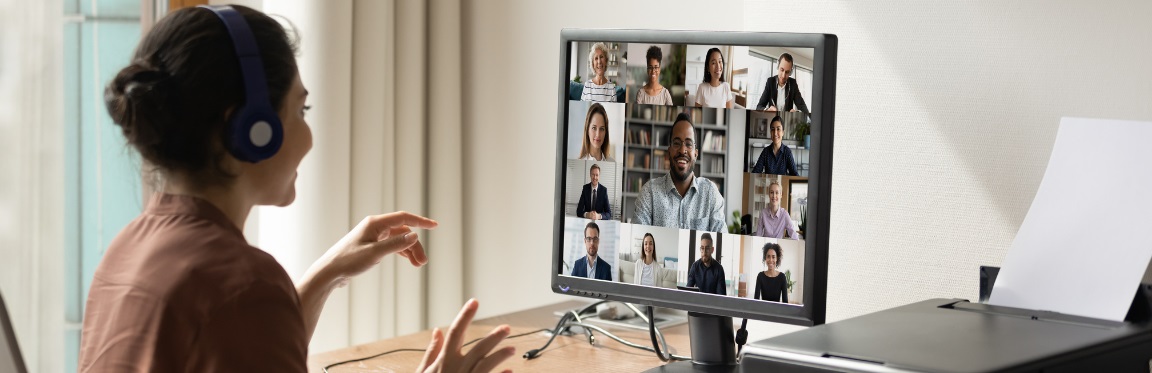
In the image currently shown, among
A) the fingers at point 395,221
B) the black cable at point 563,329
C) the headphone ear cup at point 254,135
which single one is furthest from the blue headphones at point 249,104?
the black cable at point 563,329

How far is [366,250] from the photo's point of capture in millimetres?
1266

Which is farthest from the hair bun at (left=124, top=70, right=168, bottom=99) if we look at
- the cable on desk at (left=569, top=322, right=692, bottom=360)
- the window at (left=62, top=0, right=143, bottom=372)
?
the window at (left=62, top=0, right=143, bottom=372)

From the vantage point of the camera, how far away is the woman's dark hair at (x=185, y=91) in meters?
0.93

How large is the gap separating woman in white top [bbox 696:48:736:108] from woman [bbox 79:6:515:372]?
1.43 ft

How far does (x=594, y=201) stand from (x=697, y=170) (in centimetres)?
16

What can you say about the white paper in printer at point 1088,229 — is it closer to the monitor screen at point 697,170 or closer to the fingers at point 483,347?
the monitor screen at point 697,170

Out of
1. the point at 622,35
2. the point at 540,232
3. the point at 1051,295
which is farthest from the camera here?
the point at 540,232

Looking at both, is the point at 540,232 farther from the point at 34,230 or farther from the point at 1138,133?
the point at 1138,133

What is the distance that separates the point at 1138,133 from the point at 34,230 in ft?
6.19

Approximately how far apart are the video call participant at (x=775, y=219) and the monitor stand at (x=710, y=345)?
0.52 ft

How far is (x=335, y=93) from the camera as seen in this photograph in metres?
2.23

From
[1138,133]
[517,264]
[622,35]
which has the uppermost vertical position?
[622,35]

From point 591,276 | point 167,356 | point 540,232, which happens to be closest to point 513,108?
point 540,232

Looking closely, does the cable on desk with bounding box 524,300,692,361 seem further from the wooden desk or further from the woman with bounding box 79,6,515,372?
the woman with bounding box 79,6,515,372
